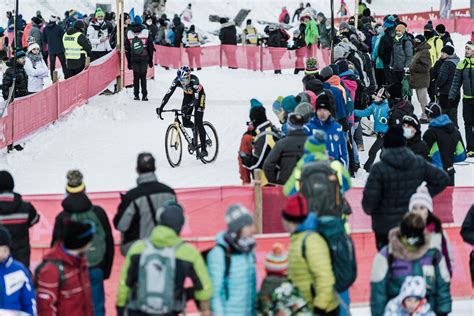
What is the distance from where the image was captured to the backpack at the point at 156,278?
7551 mm

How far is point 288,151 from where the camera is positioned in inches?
458

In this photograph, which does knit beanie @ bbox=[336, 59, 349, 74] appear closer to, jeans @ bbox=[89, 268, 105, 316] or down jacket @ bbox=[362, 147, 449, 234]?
down jacket @ bbox=[362, 147, 449, 234]

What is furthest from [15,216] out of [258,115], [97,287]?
[258,115]

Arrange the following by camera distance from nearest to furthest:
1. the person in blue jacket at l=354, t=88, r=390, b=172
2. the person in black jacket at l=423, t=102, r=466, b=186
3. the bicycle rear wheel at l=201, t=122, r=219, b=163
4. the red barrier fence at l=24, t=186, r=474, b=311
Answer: the red barrier fence at l=24, t=186, r=474, b=311 < the person in black jacket at l=423, t=102, r=466, b=186 < the person in blue jacket at l=354, t=88, r=390, b=172 < the bicycle rear wheel at l=201, t=122, r=219, b=163

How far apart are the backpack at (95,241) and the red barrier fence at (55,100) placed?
10406mm

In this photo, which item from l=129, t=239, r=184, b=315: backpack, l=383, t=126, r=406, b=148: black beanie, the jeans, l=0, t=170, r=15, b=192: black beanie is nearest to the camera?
l=129, t=239, r=184, b=315: backpack

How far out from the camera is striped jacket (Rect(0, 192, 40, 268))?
9.30 m

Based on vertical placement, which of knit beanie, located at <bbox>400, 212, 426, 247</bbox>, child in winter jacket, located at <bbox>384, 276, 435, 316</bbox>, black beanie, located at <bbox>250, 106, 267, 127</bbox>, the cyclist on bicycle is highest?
the cyclist on bicycle

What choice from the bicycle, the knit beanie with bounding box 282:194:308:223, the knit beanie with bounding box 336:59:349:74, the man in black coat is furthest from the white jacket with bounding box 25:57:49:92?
the knit beanie with bounding box 282:194:308:223

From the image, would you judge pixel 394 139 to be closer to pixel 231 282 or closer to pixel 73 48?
pixel 231 282

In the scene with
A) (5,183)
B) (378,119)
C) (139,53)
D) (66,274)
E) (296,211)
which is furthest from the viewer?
(139,53)

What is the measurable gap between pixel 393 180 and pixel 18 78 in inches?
476

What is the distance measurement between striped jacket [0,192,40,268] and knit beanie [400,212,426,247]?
334cm

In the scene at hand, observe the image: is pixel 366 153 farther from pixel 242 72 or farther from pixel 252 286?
pixel 242 72
